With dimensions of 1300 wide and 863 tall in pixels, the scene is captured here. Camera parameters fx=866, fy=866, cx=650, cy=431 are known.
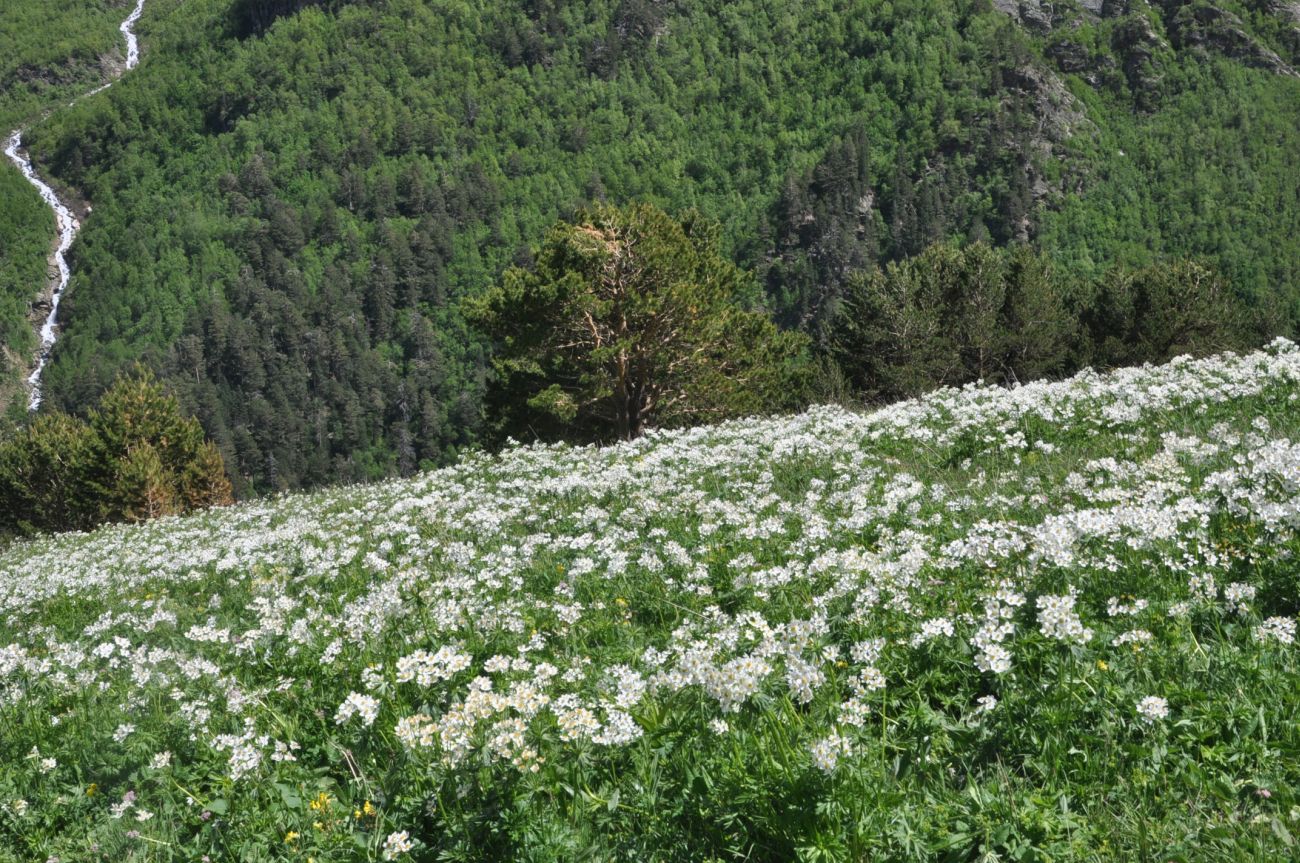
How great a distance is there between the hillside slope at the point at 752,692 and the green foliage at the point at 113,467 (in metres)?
37.6

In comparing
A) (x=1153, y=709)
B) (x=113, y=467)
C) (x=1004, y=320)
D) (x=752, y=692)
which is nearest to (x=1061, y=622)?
(x=1153, y=709)

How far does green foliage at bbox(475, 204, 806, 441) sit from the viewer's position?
2866 centimetres

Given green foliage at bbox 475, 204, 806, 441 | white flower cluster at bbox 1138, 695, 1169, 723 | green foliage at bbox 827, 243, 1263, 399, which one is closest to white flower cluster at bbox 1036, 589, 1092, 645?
white flower cluster at bbox 1138, 695, 1169, 723

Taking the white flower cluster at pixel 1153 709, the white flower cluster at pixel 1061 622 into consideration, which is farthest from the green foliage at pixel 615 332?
the white flower cluster at pixel 1153 709

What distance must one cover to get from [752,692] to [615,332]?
26.2 metres

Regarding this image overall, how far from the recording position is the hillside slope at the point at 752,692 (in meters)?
3.52

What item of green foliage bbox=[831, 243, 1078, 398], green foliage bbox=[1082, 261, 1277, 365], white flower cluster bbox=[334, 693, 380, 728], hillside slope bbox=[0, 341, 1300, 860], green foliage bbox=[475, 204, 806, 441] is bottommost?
green foliage bbox=[1082, 261, 1277, 365]

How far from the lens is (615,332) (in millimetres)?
29438

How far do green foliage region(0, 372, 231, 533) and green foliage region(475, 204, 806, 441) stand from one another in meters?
21.1

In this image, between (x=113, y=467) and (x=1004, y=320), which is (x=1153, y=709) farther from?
(x=1004, y=320)

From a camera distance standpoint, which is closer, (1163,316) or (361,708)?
(361,708)

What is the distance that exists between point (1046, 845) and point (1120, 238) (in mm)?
191619

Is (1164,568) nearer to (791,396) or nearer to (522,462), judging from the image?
(522,462)

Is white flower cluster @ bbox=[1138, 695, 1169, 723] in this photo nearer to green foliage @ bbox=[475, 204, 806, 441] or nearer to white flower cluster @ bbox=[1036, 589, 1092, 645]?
white flower cluster @ bbox=[1036, 589, 1092, 645]
